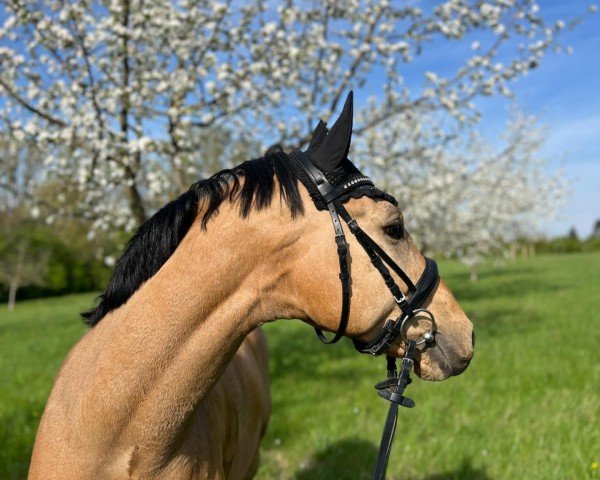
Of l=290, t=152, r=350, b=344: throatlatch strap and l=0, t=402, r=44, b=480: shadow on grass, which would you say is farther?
l=0, t=402, r=44, b=480: shadow on grass

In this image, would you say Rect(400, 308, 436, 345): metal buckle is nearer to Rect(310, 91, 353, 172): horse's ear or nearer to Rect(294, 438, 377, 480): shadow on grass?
Rect(310, 91, 353, 172): horse's ear

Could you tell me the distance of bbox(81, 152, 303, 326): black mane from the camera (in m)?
1.96

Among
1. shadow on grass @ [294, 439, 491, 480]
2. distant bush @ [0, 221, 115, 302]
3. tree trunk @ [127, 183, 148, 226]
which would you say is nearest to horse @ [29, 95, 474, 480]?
shadow on grass @ [294, 439, 491, 480]

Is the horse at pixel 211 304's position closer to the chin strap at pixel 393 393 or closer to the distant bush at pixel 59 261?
the chin strap at pixel 393 393

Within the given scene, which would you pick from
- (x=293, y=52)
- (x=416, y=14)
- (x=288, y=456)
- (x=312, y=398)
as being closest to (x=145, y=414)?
(x=288, y=456)

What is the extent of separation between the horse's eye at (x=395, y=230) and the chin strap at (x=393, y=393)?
39cm

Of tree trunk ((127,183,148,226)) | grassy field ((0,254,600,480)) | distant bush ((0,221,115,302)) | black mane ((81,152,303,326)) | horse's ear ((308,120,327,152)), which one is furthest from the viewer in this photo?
distant bush ((0,221,115,302))

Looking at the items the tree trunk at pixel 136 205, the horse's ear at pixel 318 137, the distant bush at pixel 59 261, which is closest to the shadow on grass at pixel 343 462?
the horse's ear at pixel 318 137

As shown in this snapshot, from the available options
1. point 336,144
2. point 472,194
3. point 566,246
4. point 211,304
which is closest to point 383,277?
point 336,144

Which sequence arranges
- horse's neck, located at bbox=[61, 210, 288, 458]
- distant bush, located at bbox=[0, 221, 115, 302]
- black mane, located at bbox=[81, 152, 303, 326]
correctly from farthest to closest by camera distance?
distant bush, located at bbox=[0, 221, 115, 302], black mane, located at bbox=[81, 152, 303, 326], horse's neck, located at bbox=[61, 210, 288, 458]

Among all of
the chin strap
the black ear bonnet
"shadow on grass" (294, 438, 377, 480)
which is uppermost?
the black ear bonnet

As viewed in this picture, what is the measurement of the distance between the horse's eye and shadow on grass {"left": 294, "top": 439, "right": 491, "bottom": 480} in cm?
302

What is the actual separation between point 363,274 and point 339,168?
1.31 ft

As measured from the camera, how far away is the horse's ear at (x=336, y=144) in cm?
193
